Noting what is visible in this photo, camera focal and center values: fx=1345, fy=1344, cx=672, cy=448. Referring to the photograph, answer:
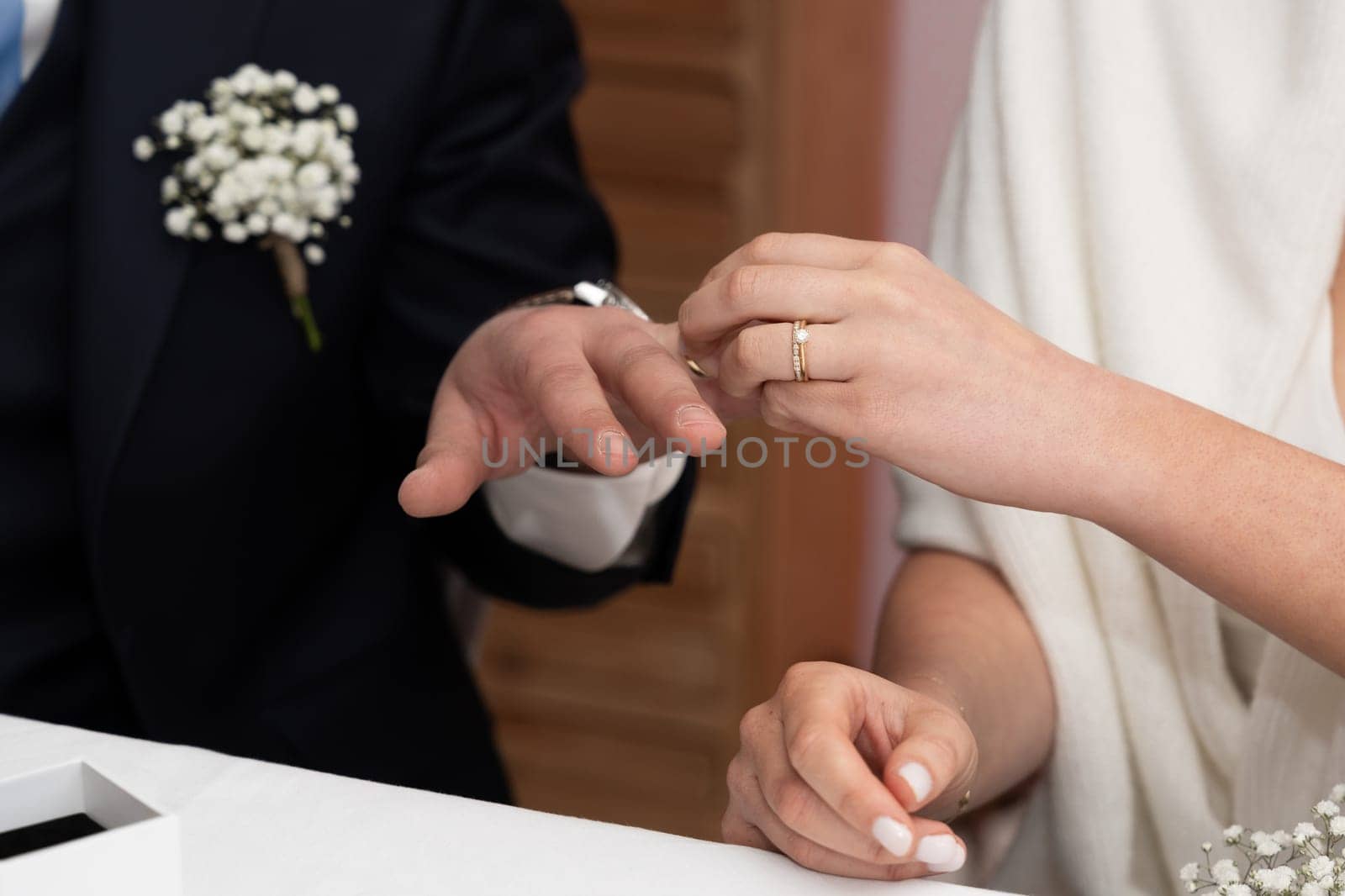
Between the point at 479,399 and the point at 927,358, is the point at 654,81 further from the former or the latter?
the point at 927,358

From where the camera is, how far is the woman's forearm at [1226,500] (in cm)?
70

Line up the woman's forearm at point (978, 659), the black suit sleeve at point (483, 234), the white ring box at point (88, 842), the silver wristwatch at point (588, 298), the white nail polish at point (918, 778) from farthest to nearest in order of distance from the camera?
the black suit sleeve at point (483, 234) < the silver wristwatch at point (588, 298) < the woman's forearm at point (978, 659) < the white nail polish at point (918, 778) < the white ring box at point (88, 842)

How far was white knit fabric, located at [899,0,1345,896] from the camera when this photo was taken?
0.91 m

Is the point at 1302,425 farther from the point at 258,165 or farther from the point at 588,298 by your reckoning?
the point at 258,165

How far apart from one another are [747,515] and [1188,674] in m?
1.16

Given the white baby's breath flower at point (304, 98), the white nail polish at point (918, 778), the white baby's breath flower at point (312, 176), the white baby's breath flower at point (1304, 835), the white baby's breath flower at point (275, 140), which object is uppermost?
the white baby's breath flower at point (304, 98)

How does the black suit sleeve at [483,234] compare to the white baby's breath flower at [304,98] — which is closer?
the white baby's breath flower at [304,98]

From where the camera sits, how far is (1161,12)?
98cm

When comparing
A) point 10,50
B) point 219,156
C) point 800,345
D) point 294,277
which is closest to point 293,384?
point 294,277

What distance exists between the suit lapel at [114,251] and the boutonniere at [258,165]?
21 millimetres

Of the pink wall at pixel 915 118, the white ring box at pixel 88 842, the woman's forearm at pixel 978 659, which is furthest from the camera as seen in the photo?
the pink wall at pixel 915 118
